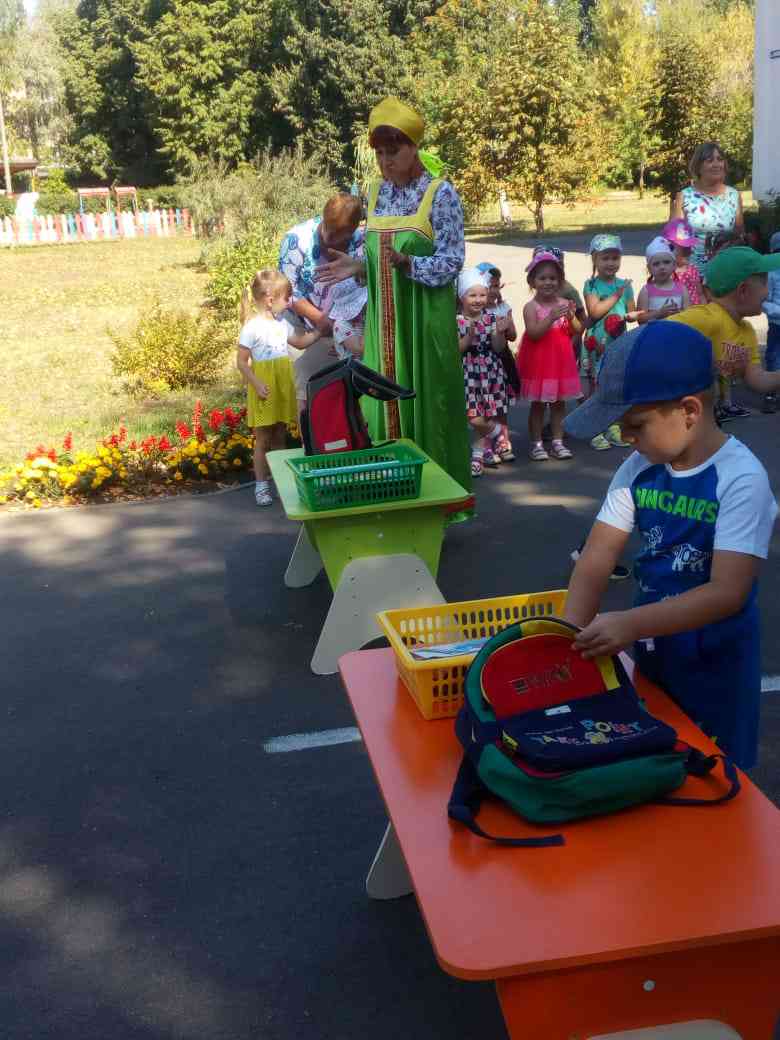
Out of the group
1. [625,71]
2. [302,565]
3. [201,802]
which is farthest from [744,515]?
[625,71]

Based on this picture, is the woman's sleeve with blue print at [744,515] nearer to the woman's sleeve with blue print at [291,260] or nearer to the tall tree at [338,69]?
the woman's sleeve with blue print at [291,260]

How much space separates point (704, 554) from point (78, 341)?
14.6m

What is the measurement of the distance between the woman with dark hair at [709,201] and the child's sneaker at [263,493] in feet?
14.1

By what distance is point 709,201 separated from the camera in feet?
30.2

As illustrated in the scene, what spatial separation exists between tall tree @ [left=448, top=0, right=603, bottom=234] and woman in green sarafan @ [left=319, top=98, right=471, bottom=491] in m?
24.6

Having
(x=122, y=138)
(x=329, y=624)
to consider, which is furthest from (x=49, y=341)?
(x=122, y=138)

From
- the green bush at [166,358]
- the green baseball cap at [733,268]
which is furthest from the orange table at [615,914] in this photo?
the green bush at [166,358]

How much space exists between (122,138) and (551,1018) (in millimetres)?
62840

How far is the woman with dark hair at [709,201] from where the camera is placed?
9062mm

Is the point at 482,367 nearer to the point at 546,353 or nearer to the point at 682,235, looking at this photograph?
the point at 546,353

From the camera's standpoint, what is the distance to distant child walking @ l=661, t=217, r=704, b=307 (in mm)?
9330

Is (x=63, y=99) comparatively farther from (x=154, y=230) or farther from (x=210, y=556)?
(x=210, y=556)

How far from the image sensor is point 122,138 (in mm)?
59312

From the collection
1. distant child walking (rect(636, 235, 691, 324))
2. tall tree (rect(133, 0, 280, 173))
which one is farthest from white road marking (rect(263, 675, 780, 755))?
tall tree (rect(133, 0, 280, 173))
